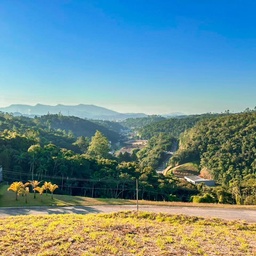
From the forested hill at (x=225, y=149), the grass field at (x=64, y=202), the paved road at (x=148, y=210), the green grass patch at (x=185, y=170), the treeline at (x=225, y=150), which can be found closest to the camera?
the paved road at (x=148, y=210)

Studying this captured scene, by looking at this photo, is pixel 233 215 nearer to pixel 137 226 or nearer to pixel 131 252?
pixel 137 226

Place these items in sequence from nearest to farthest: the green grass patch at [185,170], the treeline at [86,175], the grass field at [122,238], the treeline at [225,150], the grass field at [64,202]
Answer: the grass field at [122,238]
the grass field at [64,202]
the treeline at [86,175]
the treeline at [225,150]
the green grass patch at [185,170]

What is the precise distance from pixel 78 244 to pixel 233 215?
17883mm

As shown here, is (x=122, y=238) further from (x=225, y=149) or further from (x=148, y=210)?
(x=225, y=149)

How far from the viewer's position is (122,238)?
15.7m

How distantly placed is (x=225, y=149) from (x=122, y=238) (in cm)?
7325

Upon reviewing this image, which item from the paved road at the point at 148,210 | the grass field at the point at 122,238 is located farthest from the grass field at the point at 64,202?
the grass field at the point at 122,238

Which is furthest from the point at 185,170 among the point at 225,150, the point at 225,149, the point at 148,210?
the point at 148,210

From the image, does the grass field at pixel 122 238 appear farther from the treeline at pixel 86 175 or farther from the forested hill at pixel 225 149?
the forested hill at pixel 225 149

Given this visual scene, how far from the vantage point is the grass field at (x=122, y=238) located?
45.5 ft

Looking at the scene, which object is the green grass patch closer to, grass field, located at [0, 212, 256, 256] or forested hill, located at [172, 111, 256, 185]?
forested hill, located at [172, 111, 256, 185]

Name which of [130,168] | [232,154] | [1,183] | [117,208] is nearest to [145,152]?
[232,154]

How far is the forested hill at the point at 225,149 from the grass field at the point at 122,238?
54.5 m

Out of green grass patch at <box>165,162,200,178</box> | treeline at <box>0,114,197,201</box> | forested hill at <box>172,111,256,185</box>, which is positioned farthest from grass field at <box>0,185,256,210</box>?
green grass patch at <box>165,162,200,178</box>
